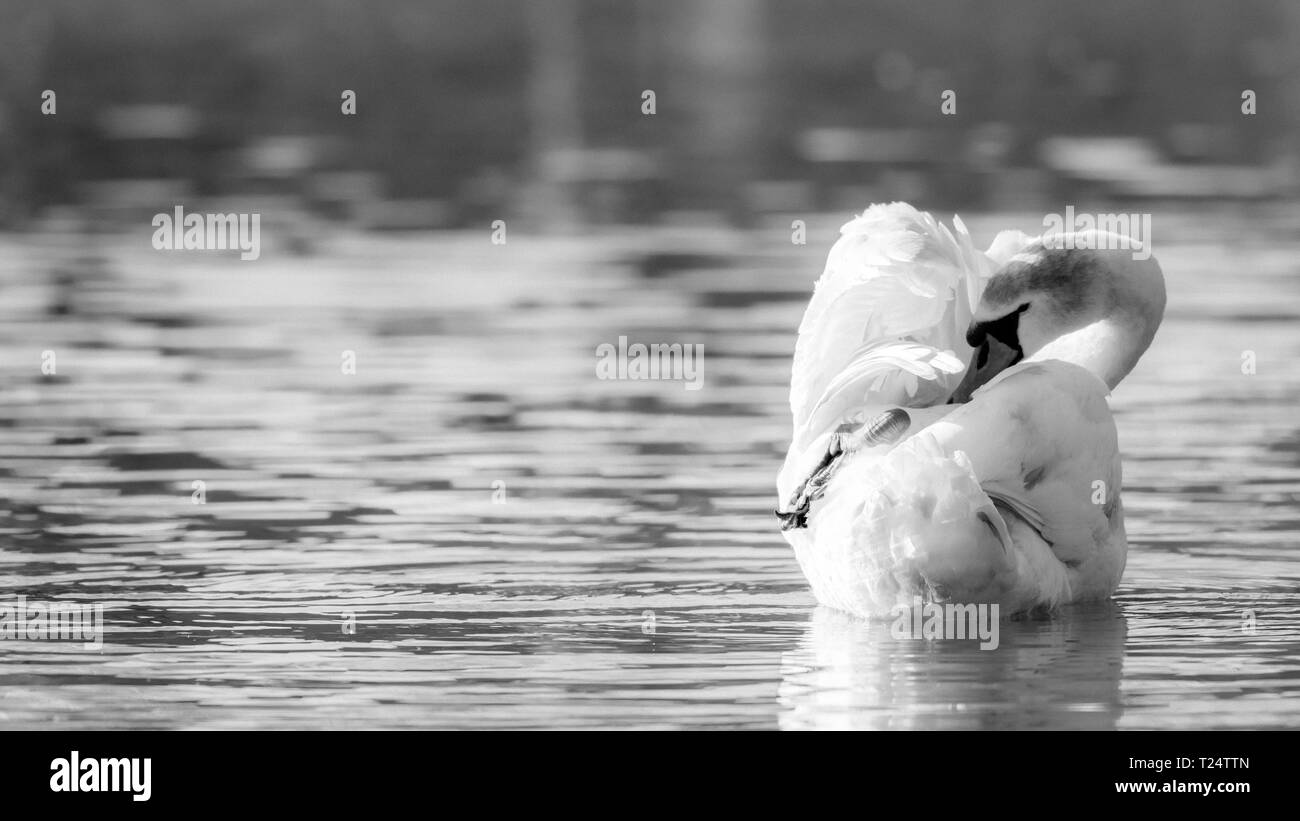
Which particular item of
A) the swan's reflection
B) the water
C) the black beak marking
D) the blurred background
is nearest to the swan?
the black beak marking

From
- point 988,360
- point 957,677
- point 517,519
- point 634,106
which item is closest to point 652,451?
point 517,519

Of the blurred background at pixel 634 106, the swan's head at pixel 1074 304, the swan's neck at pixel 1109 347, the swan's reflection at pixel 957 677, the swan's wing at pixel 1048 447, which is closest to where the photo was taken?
the swan's reflection at pixel 957 677

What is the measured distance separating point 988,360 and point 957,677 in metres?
1.90

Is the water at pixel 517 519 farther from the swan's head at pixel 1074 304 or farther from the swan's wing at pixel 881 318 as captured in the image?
the swan's head at pixel 1074 304

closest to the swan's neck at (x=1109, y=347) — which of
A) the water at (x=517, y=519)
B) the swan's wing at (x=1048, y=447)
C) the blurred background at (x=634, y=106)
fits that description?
the water at (x=517, y=519)

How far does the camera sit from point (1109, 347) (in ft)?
34.0

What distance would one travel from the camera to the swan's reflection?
7953 millimetres

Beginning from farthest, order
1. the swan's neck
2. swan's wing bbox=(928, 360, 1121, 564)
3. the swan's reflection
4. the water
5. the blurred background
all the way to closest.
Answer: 1. the blurred background
2. the swan's neck
3. swan's wing bbox=(928, 360, 1121, 564)
4. the water
5. the swan's reflection

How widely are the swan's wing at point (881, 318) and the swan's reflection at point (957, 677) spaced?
81cm

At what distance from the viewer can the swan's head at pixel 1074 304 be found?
10.1 meters

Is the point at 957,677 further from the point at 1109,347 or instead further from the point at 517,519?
the point at 517,519

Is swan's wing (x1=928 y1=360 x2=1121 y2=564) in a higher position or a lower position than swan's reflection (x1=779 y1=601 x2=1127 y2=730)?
higher

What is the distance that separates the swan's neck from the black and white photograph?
0.10ft

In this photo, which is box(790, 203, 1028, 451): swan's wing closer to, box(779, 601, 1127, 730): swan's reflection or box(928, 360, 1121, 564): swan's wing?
box(928, 360, 1121, 564): swan's wing
